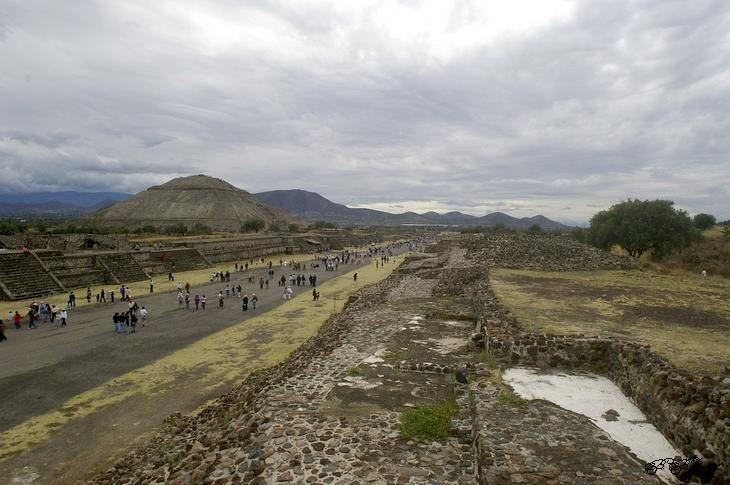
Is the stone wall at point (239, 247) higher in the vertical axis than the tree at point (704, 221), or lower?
lower

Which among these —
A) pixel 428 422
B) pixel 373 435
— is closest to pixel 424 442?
pixel 428 422

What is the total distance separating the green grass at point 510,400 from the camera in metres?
6.26

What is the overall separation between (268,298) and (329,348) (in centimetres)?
1677

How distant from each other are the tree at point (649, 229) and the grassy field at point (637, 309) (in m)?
14.3

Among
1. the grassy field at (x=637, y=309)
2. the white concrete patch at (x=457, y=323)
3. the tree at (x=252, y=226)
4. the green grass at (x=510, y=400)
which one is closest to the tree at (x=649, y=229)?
the grassy field at (x=637, y=309)

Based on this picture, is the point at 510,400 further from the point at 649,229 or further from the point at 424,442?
the point at 649,229

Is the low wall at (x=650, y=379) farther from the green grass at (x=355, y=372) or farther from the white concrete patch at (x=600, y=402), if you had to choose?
the green grass at (x=355, y=372)

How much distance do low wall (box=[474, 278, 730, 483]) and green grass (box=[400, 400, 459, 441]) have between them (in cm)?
200

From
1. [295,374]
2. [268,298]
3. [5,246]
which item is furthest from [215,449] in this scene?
[5,246]

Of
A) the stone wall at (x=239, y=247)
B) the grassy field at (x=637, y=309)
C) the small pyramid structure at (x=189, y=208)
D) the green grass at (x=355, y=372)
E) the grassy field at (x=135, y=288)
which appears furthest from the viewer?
the small pyramid structure at (x=189, y=208)

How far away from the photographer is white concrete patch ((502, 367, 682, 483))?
5191mm

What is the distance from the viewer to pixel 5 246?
36.5 metres

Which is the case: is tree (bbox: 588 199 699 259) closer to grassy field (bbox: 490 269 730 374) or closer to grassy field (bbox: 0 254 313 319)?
grassy field (bbox: 490 269 730 374)

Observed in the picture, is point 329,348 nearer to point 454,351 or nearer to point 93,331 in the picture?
point 454,351
